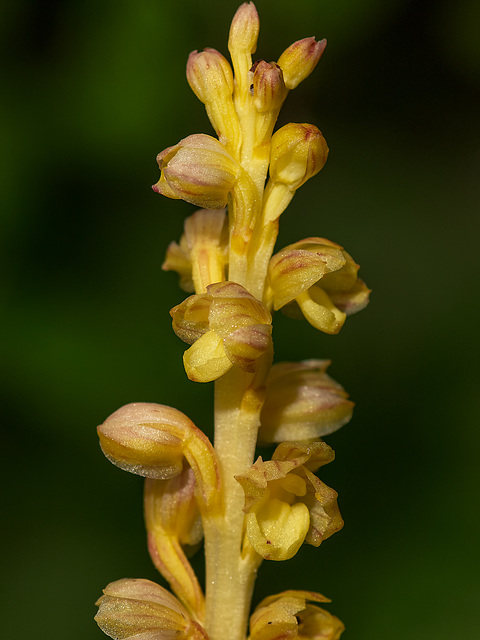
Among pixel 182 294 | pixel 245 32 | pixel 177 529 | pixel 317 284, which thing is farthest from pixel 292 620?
pixel 182 294

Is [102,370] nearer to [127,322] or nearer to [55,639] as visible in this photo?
[127,322]

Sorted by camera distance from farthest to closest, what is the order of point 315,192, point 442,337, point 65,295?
point 315,192, point 442,337, point 65,295

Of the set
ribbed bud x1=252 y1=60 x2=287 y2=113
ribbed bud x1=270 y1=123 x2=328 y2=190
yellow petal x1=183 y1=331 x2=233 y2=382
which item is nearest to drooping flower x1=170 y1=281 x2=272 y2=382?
yellow petal x1=183 y1=331 x2=233 y2=382

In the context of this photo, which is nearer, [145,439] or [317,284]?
[145,439]

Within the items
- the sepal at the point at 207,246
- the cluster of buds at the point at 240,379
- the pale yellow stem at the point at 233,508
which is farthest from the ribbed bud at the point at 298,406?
the sepal at the point at 207,246

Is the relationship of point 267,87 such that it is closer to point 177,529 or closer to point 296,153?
point 296,153

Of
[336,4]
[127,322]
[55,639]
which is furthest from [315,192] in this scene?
[55,639]
